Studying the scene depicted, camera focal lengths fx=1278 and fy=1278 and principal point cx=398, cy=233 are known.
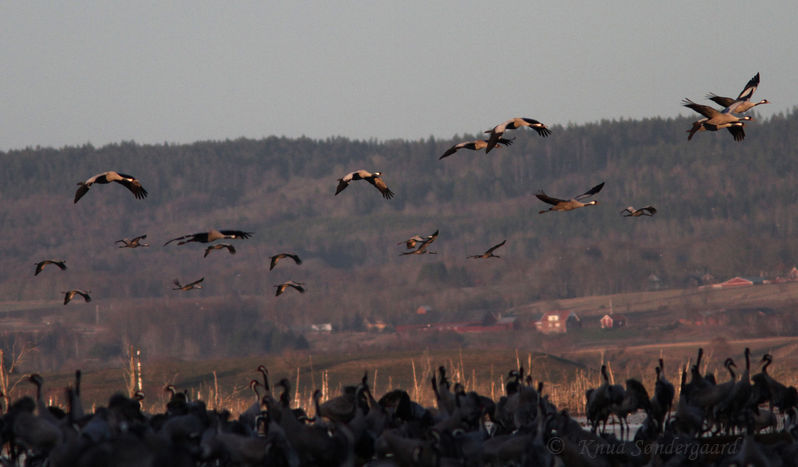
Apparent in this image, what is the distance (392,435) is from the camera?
56.5 feet

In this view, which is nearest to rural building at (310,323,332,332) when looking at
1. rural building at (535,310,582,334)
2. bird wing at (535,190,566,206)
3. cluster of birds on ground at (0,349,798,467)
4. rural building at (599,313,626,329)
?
rural building at (535,310,582,334)

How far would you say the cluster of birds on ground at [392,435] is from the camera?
1664cm

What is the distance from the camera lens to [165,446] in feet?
53.2

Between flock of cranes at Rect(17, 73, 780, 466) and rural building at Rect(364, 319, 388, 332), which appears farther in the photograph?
rural building at Rect(364, 319, 388, 332)

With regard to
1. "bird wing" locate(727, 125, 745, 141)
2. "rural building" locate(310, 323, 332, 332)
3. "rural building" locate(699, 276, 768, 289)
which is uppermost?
"bird wing" locate(727, 125, 745, 141)

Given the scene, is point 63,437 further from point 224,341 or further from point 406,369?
point 224,341

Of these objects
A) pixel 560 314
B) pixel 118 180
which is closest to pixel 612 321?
pixel 560 314

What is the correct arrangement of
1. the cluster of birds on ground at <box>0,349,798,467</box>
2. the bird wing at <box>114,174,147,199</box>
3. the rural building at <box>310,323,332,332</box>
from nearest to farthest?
the cluster of birds on ground at <box>0,349,798,467</box>
the bird wing at <box>114,174,147,199</box>
the rural building at <box>310,323,332,332</box>

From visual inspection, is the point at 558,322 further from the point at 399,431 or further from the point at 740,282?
the point at 399,431

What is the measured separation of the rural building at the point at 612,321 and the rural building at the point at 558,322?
405 cm

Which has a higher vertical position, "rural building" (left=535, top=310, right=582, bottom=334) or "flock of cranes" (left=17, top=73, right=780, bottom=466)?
"flock of cranes" (left=17, top=73, right=780, bottom=466)

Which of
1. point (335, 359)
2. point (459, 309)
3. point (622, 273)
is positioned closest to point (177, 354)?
point (459, 309)

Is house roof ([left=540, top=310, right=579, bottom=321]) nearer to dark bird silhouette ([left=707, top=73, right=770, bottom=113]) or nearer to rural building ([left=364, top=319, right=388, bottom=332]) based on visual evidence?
rural building ([left=364, top=319, right=388, bottom=332])

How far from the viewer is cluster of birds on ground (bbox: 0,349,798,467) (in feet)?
54.6
